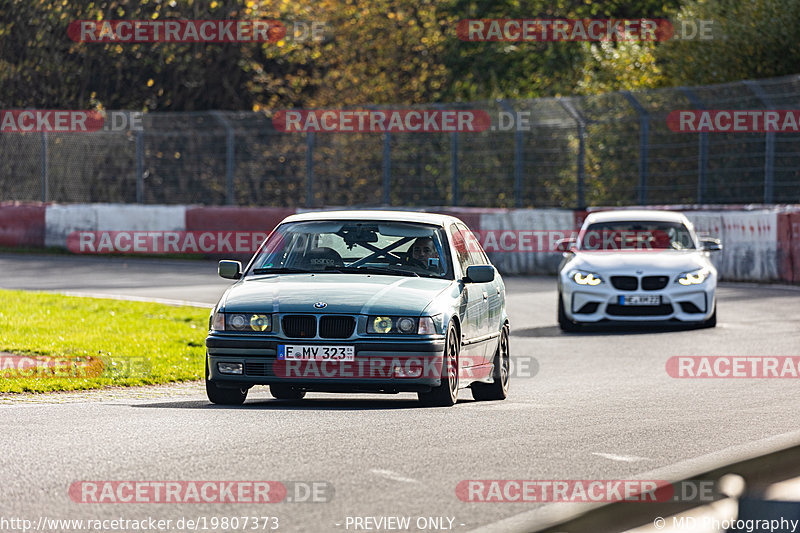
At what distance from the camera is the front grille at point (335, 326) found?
981 centimetres

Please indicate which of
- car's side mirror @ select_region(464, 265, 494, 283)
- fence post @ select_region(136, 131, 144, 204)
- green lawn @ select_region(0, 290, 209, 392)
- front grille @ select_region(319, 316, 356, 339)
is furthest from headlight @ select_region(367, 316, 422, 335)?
fence post @ select_region(136, 131, 144, 204)

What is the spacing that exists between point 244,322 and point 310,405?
34.9 inches

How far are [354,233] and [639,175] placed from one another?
54.8ft

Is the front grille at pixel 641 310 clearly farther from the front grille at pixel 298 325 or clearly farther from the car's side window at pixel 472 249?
the front grille at pixel 298 325

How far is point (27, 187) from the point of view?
34062 mm

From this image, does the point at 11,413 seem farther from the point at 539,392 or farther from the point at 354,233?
the point at 539,392

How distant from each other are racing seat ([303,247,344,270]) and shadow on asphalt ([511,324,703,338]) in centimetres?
598

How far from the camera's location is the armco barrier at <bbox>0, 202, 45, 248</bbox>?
31.6 m

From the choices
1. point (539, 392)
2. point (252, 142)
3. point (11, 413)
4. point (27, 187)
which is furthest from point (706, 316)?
point (27, 187)

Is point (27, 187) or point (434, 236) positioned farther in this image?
point (27, 187)

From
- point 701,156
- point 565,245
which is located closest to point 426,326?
point 565,245

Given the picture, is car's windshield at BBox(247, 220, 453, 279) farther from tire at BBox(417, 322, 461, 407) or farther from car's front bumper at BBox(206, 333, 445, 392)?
car's front bumper at BBox(206, 333, 445, 392)

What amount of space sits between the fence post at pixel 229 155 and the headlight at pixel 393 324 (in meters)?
22.4

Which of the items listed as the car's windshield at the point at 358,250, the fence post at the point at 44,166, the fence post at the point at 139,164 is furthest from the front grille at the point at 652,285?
the fence post at the point at 44,166
